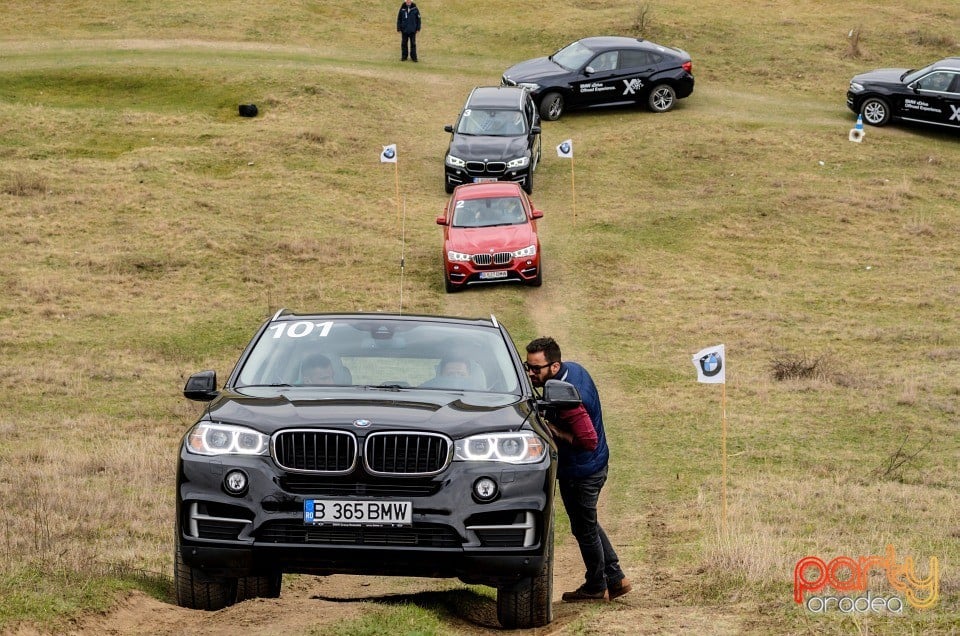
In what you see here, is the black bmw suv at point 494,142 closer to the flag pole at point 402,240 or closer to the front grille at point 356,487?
the flag pole at point 402,240

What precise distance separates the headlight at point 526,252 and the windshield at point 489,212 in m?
0.85

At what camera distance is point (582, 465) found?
8.02 meters

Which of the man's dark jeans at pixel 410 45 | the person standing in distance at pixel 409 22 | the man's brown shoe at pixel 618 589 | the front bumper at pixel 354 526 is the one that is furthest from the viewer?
the man's dark jeans at pixel 410 45

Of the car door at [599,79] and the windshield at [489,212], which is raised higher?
the car door at [599,79]

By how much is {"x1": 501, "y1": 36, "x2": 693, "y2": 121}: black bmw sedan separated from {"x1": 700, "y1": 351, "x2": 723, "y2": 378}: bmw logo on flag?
2250 cm

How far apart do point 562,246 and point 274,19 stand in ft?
69.8

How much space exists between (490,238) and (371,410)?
15.9 meters

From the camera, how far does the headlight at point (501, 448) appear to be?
21.4 feet

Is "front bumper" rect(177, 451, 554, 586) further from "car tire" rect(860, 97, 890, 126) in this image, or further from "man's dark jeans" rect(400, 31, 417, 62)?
"man's dark jeans" rect(400, 31, 417, 62)

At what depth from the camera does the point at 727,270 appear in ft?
80.3

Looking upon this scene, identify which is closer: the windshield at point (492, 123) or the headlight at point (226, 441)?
the headlight at point (226, 441)

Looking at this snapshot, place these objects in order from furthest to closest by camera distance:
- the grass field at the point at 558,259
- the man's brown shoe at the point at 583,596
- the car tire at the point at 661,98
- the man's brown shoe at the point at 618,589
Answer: the car tire at the point at 661,98 → the grass field at the point at 558,259 → the man's brown shoe at the point at 618,589 → the man's brown shoe at the point at 583,596

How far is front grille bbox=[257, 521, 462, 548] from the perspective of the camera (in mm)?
6438

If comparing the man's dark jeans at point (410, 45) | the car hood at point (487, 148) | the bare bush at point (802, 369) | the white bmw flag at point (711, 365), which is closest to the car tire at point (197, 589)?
the white bmw flag at point (711, 365)
